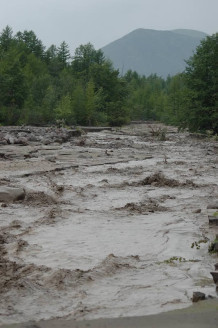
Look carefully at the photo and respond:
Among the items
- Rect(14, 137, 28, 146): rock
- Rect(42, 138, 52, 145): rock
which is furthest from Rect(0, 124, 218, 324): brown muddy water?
Rect(42, 138, 52, 145): rock

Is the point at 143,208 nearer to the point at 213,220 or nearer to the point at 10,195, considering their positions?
the point at 213,220

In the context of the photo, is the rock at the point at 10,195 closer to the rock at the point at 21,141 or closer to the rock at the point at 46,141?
the rock at the point at 21,141

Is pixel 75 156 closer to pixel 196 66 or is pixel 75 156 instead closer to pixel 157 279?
pixel 157 279

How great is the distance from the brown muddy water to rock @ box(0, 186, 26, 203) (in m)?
0.14

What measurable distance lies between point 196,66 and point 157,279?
2830cm

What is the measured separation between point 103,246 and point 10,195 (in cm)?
318

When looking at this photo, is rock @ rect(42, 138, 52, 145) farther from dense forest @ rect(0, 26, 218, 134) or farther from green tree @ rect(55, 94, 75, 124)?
green tree @ rect(55, 94, 75, 124)

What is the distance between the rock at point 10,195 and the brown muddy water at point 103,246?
139 mm

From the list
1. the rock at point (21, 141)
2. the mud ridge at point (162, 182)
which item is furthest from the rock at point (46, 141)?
the mud ridge at point (162, 182)

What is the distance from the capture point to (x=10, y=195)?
7789mm

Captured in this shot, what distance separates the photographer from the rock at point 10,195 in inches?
303

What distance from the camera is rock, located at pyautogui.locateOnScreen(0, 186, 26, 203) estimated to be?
25.3 ft

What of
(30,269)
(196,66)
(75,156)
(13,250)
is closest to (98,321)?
(30,269)

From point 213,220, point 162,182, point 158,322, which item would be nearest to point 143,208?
point 213,220
